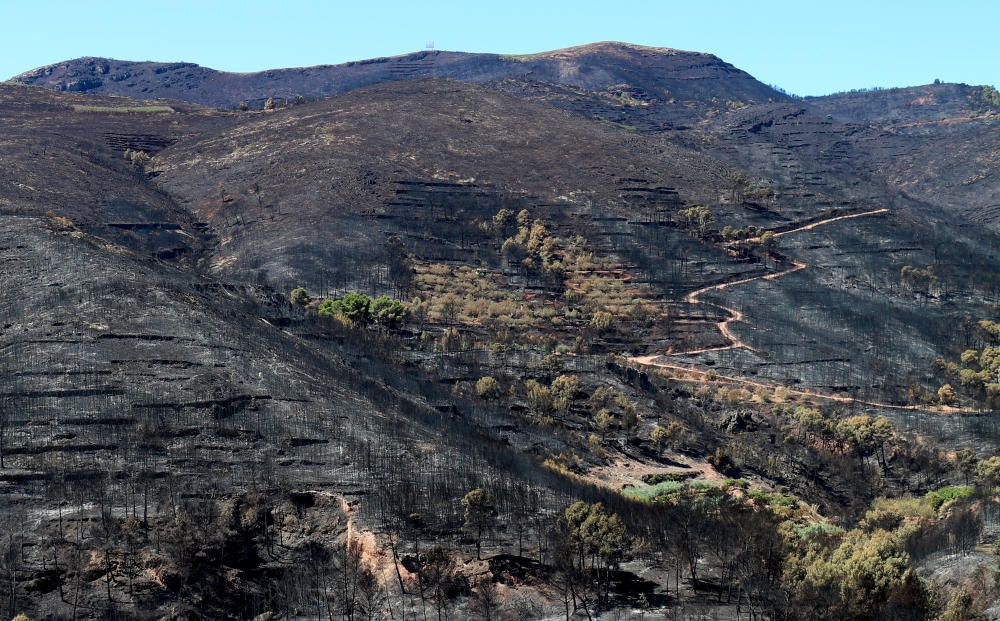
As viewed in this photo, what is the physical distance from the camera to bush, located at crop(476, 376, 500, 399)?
92.4 metres

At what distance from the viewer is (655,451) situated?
88562 millimetres

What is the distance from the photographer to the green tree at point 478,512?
56250 mm

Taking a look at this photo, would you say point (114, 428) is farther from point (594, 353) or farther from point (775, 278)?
point (775, 278)

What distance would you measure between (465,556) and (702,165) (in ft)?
436

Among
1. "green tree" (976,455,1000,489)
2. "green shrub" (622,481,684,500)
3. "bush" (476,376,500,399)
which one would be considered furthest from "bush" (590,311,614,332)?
"green tree" (976,455,1000,489)

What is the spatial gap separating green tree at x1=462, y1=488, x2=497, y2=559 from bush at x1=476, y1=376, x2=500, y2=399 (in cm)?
3438

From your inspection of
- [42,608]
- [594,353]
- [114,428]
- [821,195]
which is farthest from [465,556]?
[821,195]

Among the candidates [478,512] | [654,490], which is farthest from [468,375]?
[478,512]

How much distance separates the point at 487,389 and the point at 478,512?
35.9 metres

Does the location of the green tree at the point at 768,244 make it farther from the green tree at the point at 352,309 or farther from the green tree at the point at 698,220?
the green tree at the point at 352,309

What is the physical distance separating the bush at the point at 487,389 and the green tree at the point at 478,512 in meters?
34.4

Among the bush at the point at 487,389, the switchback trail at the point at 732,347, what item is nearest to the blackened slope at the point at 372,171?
the switchback trail at the point at 732,347

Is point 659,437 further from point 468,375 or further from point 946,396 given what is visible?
point 946,396

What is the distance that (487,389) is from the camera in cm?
9244
